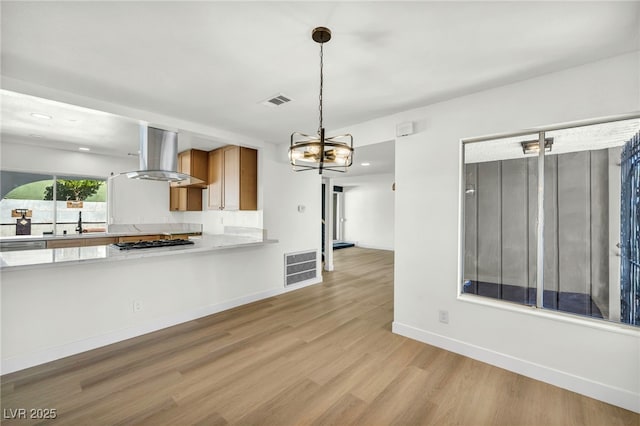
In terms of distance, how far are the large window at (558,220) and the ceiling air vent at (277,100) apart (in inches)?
76.2

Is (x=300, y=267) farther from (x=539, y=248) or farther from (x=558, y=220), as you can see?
(x=558, y=220)

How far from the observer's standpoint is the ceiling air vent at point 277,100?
8.77 feet

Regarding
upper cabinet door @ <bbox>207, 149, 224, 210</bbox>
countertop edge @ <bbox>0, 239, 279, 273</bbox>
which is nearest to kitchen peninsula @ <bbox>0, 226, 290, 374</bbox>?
countertop edge @ <bbox>0, 239, 279, 273</bbox>

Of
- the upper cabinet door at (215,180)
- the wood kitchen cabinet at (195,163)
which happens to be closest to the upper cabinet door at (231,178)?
the upper cabinet door at (215,180)

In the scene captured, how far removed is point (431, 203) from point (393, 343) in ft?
5.13

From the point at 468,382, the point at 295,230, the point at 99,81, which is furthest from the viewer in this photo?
the point at 295,230

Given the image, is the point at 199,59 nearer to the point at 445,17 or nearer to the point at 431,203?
the point at 445,17

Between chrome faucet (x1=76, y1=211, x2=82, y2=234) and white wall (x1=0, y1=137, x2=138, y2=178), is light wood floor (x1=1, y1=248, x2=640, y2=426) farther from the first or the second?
white wall (x1=0, y1=137, x2=138, y2=178)

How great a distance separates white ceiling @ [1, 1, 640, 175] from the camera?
5.04 ft

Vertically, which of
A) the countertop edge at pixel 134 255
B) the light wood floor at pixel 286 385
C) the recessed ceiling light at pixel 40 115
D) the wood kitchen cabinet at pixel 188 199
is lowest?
the light wood floor at pixel 286 385

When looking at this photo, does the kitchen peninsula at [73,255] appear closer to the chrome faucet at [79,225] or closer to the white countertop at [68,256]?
the white countertop at [68,256]

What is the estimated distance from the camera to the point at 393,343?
2.86m

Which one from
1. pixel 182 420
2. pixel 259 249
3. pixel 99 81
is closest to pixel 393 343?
pixel 182 420

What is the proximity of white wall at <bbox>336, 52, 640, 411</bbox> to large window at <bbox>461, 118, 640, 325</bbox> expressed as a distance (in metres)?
0.17
